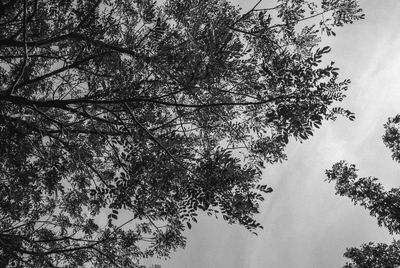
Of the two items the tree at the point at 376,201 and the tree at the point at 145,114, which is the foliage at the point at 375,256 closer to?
the tree at the point at 376,201

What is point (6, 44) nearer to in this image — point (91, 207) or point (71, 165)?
point (71, 165)

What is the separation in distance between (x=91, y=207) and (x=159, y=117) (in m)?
3.85

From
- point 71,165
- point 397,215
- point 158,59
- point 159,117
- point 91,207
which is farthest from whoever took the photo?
point 397,215

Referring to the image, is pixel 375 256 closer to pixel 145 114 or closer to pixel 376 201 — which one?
pixel 376 201

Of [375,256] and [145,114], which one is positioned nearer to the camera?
[145,114]

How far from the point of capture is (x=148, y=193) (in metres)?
7.23

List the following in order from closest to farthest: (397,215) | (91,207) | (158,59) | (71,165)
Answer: (158,59), (71,165), (91,207), (397,215)

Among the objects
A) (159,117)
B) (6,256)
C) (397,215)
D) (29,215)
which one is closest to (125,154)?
(159,117)

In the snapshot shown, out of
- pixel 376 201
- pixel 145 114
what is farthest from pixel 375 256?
pixel 145 114

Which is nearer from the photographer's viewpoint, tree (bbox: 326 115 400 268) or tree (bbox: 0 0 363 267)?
tree (bbox: 0 0 363 267)

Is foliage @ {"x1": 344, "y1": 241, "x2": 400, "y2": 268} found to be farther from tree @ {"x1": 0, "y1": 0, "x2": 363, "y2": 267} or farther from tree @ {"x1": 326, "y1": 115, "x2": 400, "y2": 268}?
tree @ {"x1": 0, "y1": 0, "x2": 363, "y2": 267}

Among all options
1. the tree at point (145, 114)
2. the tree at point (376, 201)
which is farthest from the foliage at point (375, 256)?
the tree at point (145, 114)

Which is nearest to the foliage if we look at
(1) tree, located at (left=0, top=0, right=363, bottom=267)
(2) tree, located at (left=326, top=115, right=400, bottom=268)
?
(2) tree, located at (left=326, top=115, right=400, bottom=268)

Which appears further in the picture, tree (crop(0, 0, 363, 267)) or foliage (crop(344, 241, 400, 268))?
foliage (crop(344, 241, 400, 268))
